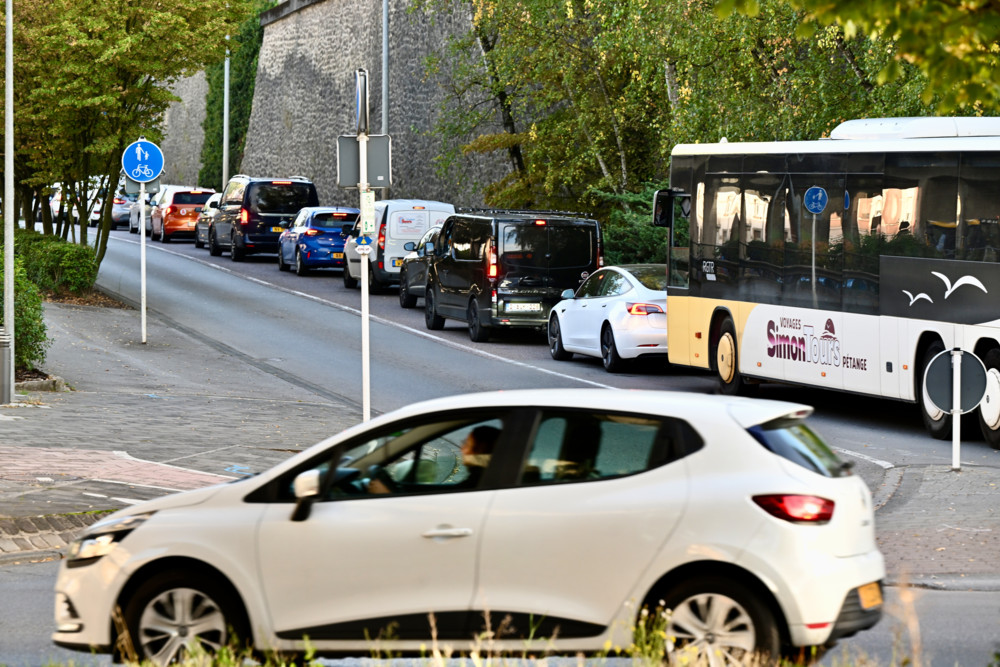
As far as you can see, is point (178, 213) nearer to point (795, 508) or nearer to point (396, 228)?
point (396, 228)

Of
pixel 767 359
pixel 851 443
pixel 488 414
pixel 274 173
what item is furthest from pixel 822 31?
pixel 274 173

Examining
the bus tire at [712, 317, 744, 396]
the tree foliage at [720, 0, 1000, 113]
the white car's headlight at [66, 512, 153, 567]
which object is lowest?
the bus tire at [712, 317, 744, 396]

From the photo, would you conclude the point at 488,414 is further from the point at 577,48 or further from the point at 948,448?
the point at 577,48

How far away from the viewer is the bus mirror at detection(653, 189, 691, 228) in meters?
20.5

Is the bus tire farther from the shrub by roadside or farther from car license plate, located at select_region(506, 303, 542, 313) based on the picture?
the shrub by roadside

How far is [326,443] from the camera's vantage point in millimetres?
6711

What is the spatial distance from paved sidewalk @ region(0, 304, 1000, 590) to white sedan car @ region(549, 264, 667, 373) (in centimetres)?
432

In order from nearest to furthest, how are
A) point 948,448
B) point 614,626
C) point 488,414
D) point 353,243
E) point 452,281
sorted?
point 614,626
point 488,414
point 948,448
point 452,281
point 353,243

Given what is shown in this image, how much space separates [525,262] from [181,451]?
37.2ft

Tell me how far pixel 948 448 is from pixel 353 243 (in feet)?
68.1

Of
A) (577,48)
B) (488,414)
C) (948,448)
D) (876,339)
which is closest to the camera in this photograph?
(488,414)

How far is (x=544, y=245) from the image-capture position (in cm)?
2477

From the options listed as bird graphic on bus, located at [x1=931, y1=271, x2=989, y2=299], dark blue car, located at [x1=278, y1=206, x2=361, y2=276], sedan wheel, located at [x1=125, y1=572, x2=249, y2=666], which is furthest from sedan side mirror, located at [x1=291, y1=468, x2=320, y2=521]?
dark blue car, located at [x1=278, y1=206, x2=361, y2=276]

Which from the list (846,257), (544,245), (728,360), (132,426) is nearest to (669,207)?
(728,360)
